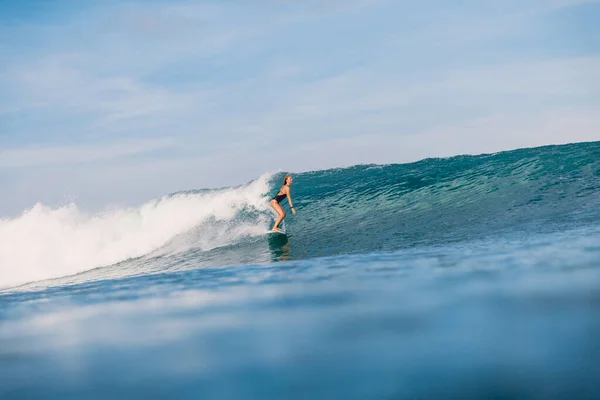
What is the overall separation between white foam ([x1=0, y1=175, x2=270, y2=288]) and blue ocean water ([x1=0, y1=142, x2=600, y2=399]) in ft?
3.16

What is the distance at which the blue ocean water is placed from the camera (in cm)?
327

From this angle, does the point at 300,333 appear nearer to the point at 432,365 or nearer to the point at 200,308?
the point at 432,365

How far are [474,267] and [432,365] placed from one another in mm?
3572

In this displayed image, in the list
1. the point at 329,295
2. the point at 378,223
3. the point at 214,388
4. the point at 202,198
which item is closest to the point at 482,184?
the point at 378,223

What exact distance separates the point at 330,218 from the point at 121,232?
6.17 metres

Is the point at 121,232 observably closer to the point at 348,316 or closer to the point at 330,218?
the point at 330,218

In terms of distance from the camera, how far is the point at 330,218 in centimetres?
1576

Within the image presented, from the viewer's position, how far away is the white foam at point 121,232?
49.0 feet

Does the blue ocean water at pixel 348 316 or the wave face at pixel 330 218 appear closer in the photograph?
the blue ocean water at pixel 348 316

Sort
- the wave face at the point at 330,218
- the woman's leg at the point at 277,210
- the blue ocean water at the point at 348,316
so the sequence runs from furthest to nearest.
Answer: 1. the woman's leg at the point at 277,210
2. the wave face at the point at 330,218
3. the blue ocean water at the point at 348,316

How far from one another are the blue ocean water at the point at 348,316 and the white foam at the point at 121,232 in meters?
0.96

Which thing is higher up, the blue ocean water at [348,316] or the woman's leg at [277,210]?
the woman's leg at [277,210]

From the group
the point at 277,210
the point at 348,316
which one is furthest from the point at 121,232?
the point at 348,316

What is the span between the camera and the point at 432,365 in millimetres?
3359
